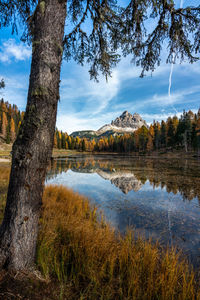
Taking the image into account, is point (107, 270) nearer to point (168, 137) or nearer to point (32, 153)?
point (32, 153)

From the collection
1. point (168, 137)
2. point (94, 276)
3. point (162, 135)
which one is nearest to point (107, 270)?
point (94, 276)

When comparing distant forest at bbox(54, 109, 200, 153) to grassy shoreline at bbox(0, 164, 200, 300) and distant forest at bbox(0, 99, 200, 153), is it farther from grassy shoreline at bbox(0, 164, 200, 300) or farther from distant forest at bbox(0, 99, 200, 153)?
grassy shoreline at bbox(0, 164, 200, 300)

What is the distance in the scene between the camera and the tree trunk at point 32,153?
183cm

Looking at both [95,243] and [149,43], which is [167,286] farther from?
[149,43]

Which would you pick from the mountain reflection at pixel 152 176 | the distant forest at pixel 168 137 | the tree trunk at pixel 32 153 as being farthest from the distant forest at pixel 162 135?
the tree trunk at pixel 32 153

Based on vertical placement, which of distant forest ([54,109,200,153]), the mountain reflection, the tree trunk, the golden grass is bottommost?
the mountain reflection

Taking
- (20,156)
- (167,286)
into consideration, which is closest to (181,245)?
(167,286)

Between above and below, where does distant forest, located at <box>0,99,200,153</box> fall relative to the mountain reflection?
above

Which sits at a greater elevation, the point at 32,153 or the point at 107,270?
the point at 32,153

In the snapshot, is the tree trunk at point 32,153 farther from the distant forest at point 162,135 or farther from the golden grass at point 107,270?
the distant forest at point 162,135

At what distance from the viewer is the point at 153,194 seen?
8.53m

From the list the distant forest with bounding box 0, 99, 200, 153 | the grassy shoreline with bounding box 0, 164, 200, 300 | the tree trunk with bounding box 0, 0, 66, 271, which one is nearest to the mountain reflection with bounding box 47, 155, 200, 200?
the tree trunk with bounding box 0, 0, 66, 271

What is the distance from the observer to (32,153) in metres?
1.83

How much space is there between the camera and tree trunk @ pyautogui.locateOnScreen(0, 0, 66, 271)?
1825 millimetres
